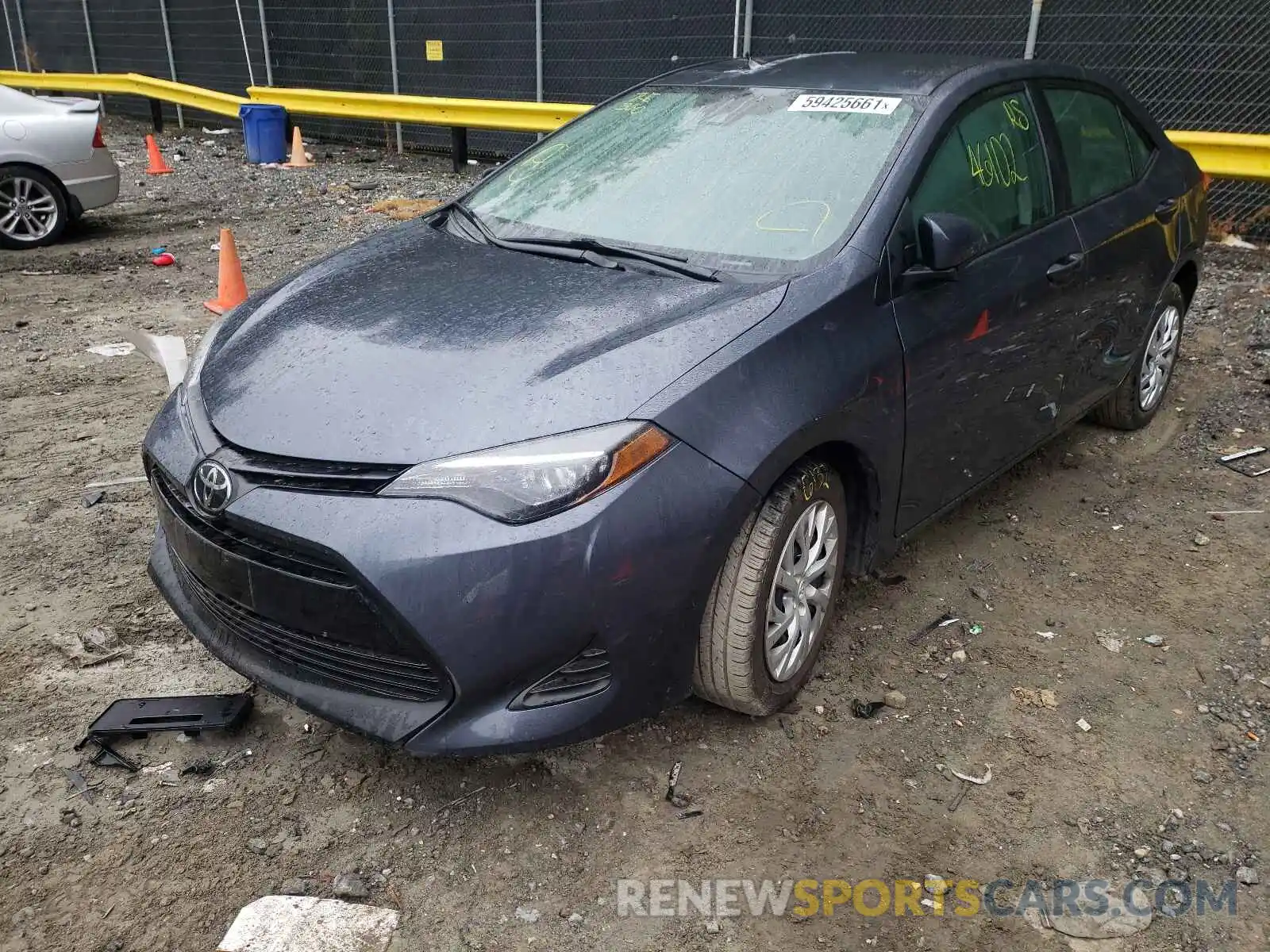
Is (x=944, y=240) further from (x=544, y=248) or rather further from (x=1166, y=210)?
(x=1166, y=210)

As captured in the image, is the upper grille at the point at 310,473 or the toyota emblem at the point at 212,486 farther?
the toyota emblem at the point at 212,486

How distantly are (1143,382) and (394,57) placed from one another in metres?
11.8

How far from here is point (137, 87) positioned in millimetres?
16344

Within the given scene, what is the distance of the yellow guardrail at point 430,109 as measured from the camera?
10961 millimetres

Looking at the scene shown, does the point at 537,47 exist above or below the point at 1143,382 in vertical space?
above

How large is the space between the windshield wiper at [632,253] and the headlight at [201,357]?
3.27 feet

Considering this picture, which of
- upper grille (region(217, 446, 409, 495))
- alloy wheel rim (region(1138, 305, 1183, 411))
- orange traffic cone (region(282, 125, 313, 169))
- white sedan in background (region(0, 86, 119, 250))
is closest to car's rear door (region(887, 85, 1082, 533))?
alloy wheel rim (region(1138, 305, 1183, 411))

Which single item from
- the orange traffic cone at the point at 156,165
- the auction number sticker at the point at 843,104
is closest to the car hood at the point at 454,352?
the auction number sticker at the point at 843,104

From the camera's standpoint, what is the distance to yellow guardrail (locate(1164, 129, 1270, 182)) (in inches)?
291

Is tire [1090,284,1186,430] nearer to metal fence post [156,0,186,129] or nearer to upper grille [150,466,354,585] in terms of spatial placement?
upper grille [150,466,354,585]

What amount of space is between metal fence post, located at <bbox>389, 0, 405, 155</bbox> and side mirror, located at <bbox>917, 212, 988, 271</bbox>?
12.3 metres

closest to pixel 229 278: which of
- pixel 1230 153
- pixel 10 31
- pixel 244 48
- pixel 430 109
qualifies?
pixel 430 109

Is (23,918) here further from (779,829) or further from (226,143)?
(226,143)

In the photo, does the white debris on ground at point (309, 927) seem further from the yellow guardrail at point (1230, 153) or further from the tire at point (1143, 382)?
the yellow guardrail at point (1230, 153)
